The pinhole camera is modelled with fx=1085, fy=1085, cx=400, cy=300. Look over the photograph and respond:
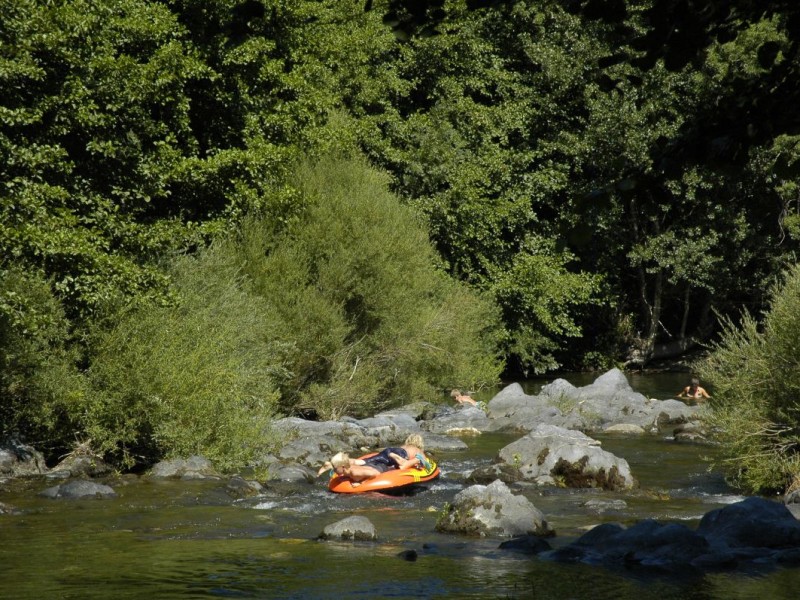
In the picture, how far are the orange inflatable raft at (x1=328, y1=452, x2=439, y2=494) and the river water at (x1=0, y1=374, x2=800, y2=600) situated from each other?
165mm

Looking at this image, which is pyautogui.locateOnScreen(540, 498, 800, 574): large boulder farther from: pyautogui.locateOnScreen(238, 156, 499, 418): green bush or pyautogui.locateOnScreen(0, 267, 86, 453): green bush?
pyautogui.locateOnScreen(238, 156, 499, 418): green bush

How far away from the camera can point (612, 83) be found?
5555 millimetres

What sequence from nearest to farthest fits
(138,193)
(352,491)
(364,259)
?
(352,491) < (138,193) < (364,259)

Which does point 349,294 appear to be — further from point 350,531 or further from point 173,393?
point 350,531

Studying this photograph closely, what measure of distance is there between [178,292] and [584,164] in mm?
20917

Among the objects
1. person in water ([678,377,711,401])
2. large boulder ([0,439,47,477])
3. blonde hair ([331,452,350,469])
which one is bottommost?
person in water ([678,377,711,401])

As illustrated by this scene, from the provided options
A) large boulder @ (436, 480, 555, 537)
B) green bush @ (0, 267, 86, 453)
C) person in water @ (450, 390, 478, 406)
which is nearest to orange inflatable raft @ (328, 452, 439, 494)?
large boulder @ (436, 480, 555, 537)

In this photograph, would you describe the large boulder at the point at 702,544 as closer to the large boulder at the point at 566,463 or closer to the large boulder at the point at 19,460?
the large boulder at the point at 566,463

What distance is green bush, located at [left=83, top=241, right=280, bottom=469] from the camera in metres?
17.0


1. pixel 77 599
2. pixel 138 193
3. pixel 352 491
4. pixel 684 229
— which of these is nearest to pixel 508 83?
pixel 684 229

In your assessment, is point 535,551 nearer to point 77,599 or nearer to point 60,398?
point 77,599

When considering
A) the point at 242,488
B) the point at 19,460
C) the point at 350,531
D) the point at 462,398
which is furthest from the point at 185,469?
the point at 462,398

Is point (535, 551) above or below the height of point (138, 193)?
below

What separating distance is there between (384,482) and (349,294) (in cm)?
913
